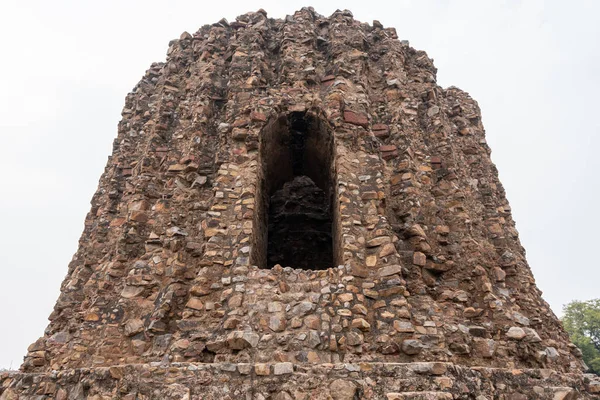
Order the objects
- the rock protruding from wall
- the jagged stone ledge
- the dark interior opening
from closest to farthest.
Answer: the jagged stone ledge < the dark interior opening < the rock protruding from wall

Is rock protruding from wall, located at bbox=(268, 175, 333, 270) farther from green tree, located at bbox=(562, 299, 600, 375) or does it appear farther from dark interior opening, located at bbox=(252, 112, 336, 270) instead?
green tree, located at bbox=(562, 299, 600, 375)

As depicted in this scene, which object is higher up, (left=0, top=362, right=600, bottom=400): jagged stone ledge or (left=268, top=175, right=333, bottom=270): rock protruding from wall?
(left=268, top=175, right=333, bottom=270): rock protruding from wall

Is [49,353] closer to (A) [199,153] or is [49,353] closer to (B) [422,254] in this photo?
(A) [199,153]

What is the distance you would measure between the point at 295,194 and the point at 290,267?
6476 millimetres

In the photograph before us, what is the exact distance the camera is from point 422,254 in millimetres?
6180

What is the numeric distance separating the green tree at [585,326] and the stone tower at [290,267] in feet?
108

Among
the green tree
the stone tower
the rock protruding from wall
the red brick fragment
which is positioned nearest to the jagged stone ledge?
the stone tower

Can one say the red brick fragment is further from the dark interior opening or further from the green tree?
the green tree

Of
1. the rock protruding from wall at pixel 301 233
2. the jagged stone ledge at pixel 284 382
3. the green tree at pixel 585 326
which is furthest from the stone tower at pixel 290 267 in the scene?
the green tree at pixel 585 326

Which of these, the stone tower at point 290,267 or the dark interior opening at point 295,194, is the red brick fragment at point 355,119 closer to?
the stone tower at point 290,267

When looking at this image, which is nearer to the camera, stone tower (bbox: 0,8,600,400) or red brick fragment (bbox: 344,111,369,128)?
stone tower (bbox: 0,8,600,400)

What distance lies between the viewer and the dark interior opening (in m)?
7.45

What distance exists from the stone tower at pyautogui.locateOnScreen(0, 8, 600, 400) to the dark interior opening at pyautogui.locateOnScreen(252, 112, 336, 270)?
76 millimetres

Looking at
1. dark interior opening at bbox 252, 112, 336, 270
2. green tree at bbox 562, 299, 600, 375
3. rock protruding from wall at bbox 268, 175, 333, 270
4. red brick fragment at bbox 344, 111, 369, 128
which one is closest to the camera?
red brick fragment at bbox 344, 111, 369, 128
